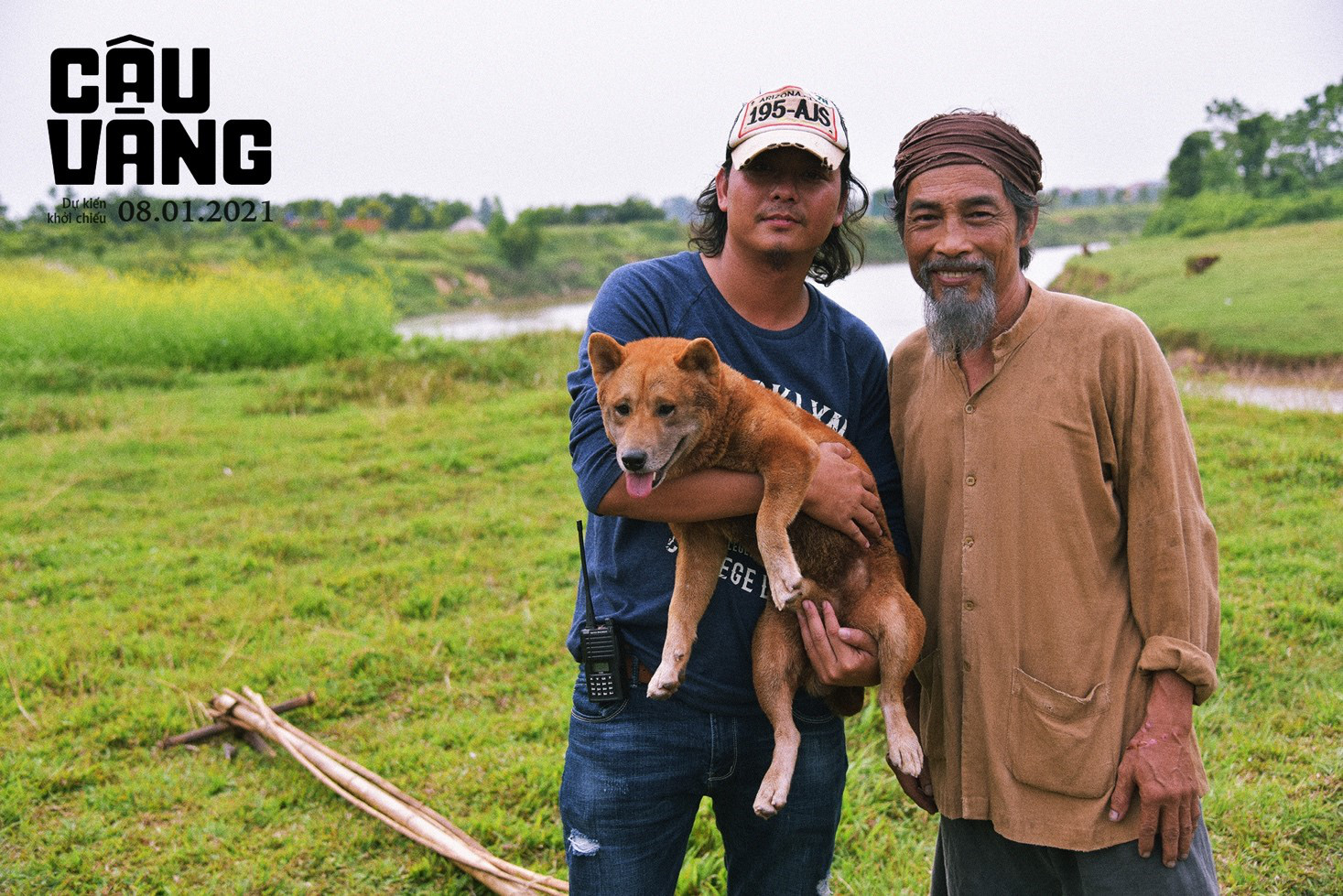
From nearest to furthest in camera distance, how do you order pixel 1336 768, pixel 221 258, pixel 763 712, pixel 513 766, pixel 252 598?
1. pixel 763 712
2. pixel 1336 768
3. pixel 513 766
4. pixel 252 598
5. pixel 221 258

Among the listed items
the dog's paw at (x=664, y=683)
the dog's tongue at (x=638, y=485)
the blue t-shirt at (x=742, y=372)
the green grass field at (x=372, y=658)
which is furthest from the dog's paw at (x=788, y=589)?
the green grass field at (x=372, y=658)

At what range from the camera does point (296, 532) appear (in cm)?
902

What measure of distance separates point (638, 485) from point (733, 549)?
536mm

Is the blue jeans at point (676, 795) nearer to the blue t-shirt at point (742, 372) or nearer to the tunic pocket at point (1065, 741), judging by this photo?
the blue t-shirt at point (742, 372)

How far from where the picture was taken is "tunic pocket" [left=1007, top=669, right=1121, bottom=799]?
2469mm

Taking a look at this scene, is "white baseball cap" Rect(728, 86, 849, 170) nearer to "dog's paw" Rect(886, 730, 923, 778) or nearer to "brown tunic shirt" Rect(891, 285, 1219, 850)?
"brown tunic shirt" Rect(891, 285, 1219, 850)

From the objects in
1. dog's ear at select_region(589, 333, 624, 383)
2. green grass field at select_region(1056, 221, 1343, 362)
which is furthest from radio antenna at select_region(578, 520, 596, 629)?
green grass field at select_region(1056, 221, 1343, 362)

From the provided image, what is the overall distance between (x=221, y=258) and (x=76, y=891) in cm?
4215

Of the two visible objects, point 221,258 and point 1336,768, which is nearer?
point 1336,768

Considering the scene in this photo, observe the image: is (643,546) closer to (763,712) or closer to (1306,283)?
(763,712)

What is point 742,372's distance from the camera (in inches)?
115

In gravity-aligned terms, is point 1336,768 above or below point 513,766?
above

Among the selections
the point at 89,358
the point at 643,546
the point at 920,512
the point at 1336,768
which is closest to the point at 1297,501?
the point at 1336,768

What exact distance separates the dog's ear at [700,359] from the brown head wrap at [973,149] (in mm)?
815
